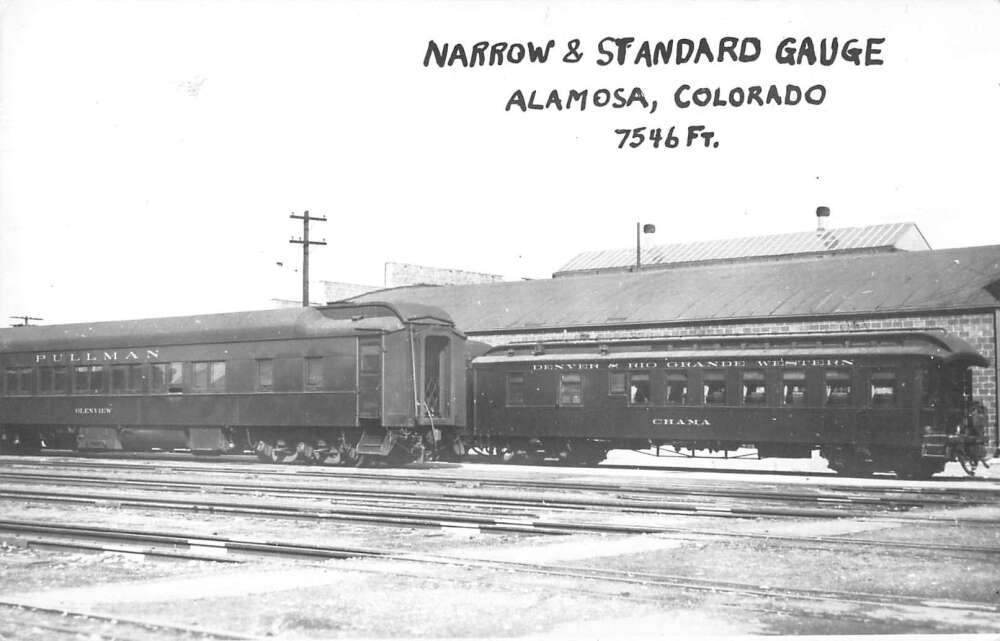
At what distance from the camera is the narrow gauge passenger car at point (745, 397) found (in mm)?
21297

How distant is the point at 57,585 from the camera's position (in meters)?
8.95

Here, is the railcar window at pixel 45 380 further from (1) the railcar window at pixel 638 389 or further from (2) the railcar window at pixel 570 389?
(1) the railcar window at pixel 638 389

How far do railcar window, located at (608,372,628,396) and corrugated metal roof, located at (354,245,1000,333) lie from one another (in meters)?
10.3

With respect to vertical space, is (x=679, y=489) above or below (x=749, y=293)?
below

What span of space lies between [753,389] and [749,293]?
43.6 ft

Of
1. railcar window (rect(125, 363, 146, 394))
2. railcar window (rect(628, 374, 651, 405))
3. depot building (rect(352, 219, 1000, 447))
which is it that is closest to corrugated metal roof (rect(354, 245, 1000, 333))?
depot building (rect(352, 219, 1000, 447))

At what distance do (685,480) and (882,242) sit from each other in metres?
45.8

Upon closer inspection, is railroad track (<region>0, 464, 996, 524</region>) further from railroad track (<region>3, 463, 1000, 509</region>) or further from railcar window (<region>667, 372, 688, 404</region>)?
railcar window (<region>667, 372, 688, 404</region>)

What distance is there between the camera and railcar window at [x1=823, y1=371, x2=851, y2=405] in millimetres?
21922

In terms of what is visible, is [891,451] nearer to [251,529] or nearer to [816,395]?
[816,395]

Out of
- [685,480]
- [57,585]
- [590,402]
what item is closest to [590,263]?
[590,402]

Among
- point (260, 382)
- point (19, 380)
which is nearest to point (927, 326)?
point (260, 382)

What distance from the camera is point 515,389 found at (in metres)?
26.4

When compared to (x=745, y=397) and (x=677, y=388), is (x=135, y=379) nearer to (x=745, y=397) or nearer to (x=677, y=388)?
(x=677, y=388)
